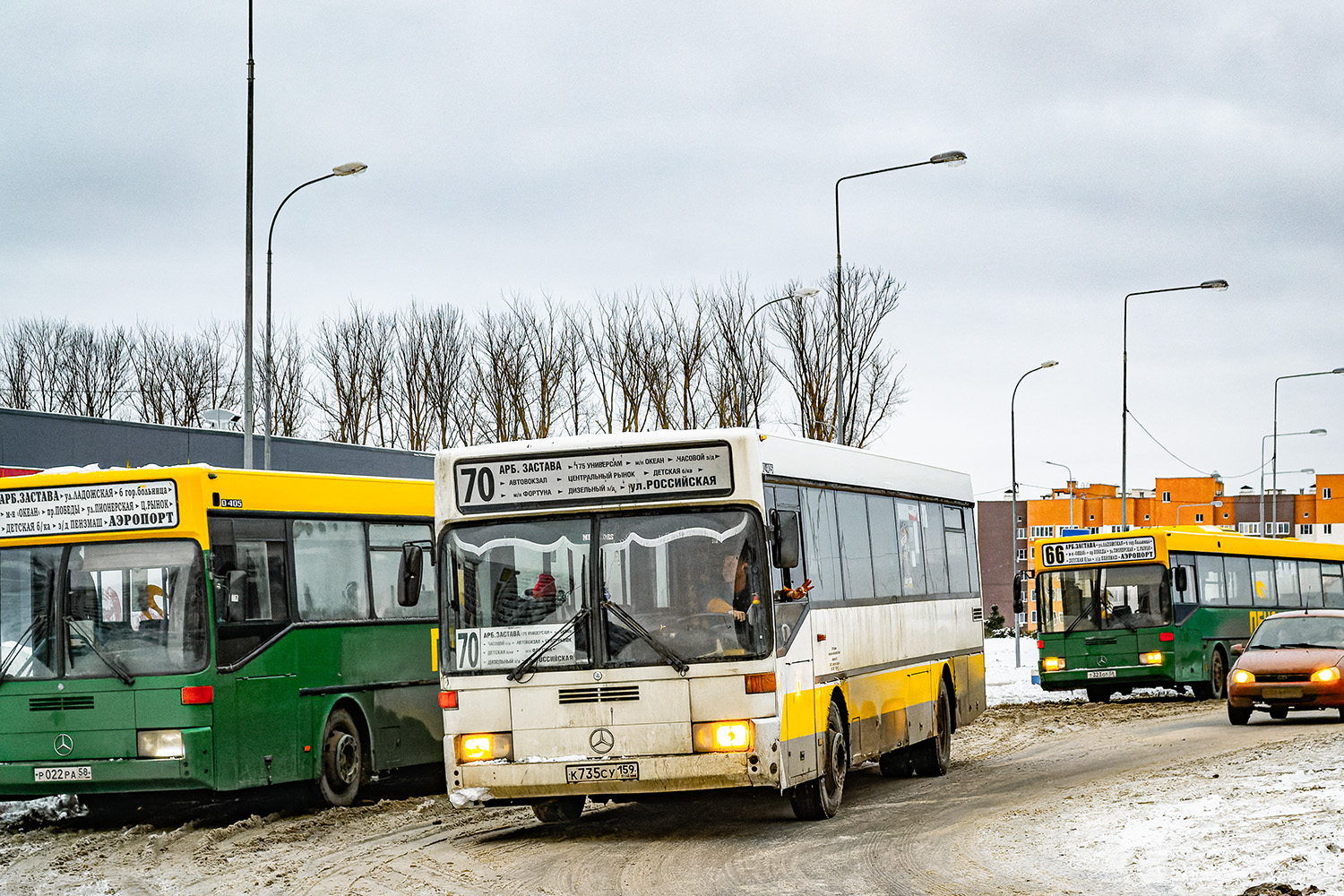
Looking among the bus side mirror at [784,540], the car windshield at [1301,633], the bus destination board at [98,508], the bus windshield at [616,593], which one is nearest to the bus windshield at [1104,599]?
the car windshield at [1301,633]

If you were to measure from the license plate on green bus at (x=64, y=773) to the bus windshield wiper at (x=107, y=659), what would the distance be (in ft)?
2.46

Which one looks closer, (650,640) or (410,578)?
(650,640)

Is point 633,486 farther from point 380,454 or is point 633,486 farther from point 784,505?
point 380,454

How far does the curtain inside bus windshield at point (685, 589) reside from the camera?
11.6 meters

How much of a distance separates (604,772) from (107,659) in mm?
4460

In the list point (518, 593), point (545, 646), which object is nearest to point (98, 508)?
point (518, 593)

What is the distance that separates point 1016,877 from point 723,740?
2433 mm

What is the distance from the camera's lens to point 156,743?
1327 centimetres

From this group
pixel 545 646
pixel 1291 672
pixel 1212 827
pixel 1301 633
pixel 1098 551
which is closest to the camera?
pixel 1212 827

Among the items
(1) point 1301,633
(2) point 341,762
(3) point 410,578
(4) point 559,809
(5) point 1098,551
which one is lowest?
(4) point 559,809

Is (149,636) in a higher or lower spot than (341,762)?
higher

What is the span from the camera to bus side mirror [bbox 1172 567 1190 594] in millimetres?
28266

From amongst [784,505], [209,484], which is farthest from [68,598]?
[784,505]

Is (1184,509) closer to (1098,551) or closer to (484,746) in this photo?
(1098,551)
